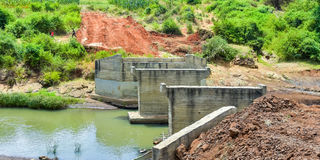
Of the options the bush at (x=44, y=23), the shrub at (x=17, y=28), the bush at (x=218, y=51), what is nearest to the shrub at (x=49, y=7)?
the bush at (x=44, y=23)

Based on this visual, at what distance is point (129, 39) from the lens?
1305 inches

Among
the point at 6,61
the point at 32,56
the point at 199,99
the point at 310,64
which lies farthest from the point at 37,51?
the point at 310,64

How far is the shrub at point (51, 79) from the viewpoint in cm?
2566

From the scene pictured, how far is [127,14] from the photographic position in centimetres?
4428

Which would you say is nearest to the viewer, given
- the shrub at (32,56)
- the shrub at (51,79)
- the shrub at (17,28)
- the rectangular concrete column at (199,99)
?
the rectangular concrete column at (199,99)

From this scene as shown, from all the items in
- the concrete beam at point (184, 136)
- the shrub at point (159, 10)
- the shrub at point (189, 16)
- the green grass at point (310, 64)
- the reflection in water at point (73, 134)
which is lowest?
the reflection in water at point (73, 134)

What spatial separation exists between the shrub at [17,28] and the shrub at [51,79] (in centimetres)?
842

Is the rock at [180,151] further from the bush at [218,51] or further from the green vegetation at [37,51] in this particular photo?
the bush at [218,51]

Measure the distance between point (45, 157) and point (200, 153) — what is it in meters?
7.72

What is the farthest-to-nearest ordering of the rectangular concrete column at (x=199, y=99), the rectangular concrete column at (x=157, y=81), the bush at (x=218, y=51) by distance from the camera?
the bush at (x=218, y=51)
the rectangular concrete column at (x=157, y=81)
the rectangular concrete column at (x=199, y=99)

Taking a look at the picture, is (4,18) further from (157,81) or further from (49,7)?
(157,81)

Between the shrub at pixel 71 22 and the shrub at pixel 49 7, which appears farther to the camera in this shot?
the shrub at pixel 49 7

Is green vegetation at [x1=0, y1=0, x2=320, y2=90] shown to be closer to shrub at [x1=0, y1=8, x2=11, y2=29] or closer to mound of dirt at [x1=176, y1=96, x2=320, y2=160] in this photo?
shrub at [x1=0, y1=8, x2=11, y2=29]

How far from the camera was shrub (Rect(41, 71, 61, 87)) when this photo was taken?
25.7 m
